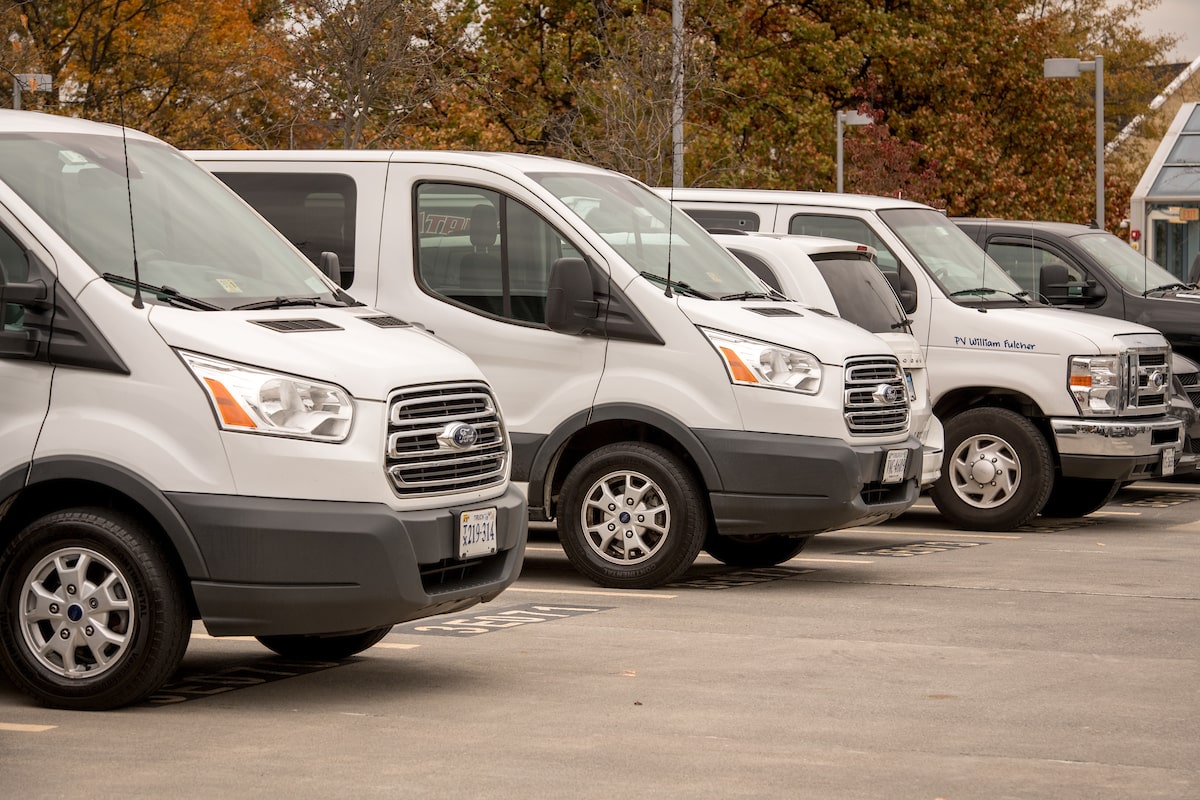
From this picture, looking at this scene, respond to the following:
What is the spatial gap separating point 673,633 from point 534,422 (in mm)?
2090

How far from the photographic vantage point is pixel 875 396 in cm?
1110

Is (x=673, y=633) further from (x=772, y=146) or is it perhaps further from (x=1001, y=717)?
(x=772, y=146)

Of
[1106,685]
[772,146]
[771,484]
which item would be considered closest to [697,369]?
[771,484]

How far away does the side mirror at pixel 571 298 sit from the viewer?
10812mm

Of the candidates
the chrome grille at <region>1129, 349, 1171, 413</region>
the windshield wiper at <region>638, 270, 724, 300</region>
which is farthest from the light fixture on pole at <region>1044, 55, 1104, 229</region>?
the windshield wiper at <region>638, 270, 724, 300</region>

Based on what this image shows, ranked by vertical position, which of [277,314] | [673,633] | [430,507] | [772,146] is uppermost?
[772,146]

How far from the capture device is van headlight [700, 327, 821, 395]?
423 inches

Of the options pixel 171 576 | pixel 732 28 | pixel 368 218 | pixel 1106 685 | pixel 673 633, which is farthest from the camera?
pixel 732 28

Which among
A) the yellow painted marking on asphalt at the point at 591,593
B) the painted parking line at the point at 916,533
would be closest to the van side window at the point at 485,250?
the yellow painted marking on asphalt at the point at 591,593

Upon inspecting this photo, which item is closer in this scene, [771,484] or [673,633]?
[673,633]

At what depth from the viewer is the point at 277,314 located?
7840 millimetres

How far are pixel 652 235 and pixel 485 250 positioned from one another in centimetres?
93

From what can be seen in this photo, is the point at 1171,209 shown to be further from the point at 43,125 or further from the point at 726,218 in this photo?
the point at 43,125

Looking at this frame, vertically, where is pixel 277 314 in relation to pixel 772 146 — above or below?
below
